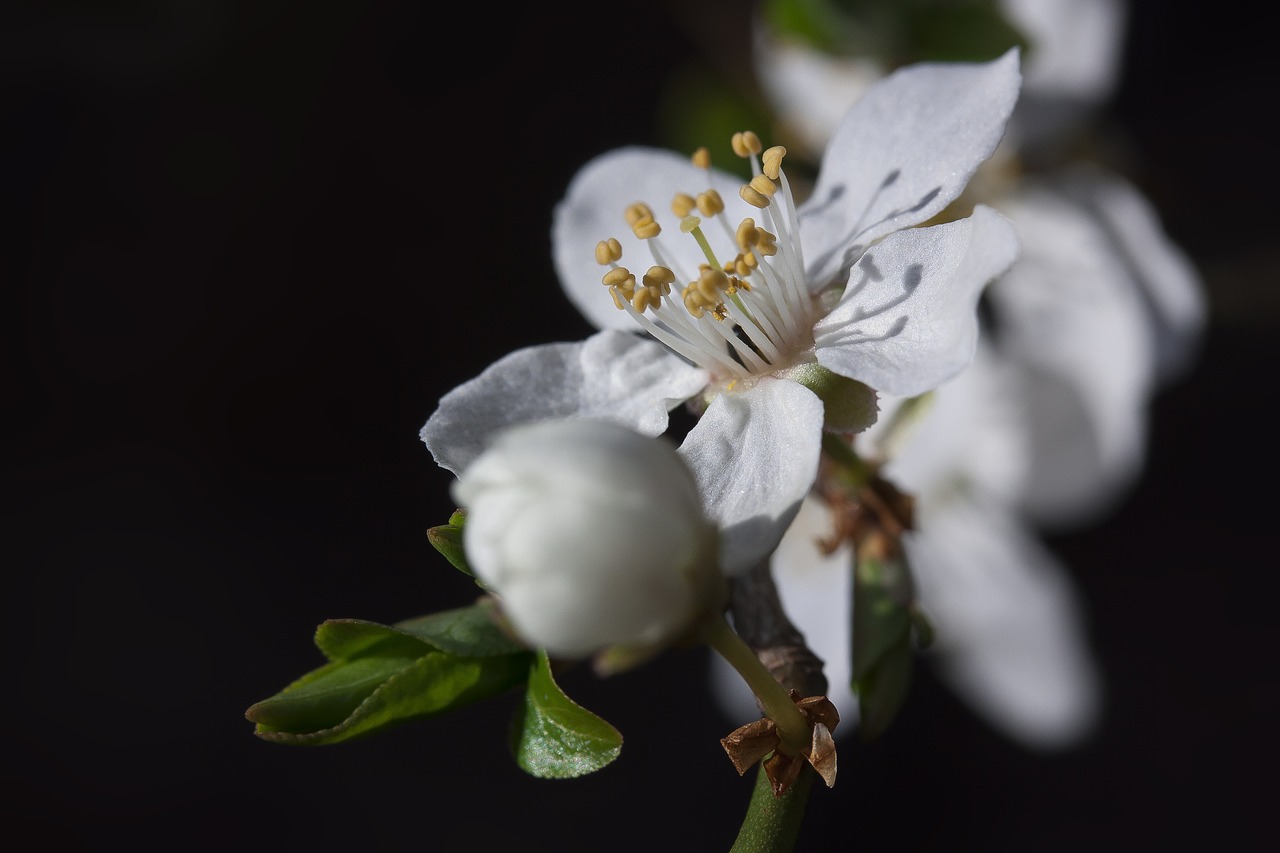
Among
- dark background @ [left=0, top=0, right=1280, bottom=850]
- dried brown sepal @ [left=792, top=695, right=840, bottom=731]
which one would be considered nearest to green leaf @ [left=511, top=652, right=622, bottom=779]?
dried brown sepal @ [left=792, top=695, right=840, bottom=731]

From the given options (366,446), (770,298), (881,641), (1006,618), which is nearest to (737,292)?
(770,298)

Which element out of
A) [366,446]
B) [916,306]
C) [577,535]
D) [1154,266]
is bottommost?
[1154,266]

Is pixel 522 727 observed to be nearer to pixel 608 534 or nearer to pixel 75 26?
pixel 608 534

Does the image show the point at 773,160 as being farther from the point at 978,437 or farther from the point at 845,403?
the point at 978,437

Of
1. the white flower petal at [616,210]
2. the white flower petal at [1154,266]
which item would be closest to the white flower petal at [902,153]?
the white flower petal at [616,210]

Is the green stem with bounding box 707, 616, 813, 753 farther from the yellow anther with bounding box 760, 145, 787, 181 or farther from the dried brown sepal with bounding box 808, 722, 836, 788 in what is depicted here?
the yellow anther with bounding box 760, 145, 787, 181

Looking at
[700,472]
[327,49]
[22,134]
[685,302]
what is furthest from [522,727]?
[22,134]
